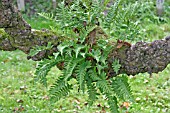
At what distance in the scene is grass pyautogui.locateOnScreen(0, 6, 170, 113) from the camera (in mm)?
5434

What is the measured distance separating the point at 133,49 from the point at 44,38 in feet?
2.70

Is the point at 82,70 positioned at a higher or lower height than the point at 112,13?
lower

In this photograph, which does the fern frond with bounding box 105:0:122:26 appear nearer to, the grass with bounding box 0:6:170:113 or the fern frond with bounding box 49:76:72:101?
the fern frond with bounding box 49:76:72:101

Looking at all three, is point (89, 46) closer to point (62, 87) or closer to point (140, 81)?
point (62, 87)

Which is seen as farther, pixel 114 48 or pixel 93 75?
pixel 114 48

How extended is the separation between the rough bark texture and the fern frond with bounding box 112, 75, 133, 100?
4.0 inches

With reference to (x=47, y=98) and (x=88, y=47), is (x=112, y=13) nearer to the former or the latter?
(x=88, y=47)

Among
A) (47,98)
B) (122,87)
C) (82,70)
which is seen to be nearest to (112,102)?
(122,87)

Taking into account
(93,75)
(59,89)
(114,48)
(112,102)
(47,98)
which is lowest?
(47,98)

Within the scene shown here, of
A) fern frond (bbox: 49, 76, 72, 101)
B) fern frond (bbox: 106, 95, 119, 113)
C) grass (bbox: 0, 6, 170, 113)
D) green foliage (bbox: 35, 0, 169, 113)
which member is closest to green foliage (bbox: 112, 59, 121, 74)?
green foliage (bbox: 35, 0, 169, 113)

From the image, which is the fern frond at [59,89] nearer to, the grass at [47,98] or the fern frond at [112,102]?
the fern frond at [112,102]

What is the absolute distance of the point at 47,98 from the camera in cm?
574

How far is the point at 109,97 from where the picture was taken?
3445mm

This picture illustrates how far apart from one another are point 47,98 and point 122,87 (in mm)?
2543
